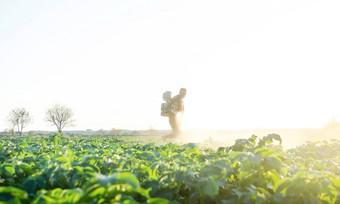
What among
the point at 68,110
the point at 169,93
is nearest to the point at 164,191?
the point at 169,93

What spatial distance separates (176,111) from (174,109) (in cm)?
24

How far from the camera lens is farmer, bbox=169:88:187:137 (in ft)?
62.6

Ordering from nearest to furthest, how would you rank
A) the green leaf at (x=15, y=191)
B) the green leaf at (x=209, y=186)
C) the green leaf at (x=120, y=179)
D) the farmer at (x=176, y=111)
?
the green leaf at (x=120, y=179) → the green leaf at (x=15, y=191) → the green leaf at (x=209, y=186) → the farmer at (x=176, y=111)

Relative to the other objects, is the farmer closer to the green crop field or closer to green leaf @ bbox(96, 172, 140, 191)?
the green crop field

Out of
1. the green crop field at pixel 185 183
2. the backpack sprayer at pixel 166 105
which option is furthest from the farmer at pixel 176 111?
the green crop field at pixel 185 183

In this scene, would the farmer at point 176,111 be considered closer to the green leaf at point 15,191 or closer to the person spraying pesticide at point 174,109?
the person spraying pesticide at point 174,109

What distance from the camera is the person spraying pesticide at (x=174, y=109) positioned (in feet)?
62.7

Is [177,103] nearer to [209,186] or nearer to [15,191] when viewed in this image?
[209,186]

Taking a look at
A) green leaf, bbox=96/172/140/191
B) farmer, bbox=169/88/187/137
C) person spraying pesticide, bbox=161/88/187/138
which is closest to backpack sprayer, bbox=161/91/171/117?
person spraying pesticide, bbox=161/88/187/138

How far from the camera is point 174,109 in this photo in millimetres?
19156

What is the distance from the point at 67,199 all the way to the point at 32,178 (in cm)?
105

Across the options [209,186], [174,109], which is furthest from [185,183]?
[174,109]

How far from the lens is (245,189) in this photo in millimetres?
2682

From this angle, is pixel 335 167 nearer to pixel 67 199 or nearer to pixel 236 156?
pixel 236 156
